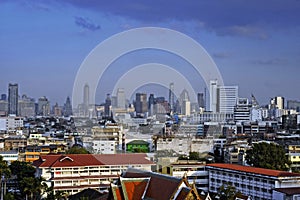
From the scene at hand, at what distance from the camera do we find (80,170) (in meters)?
22.2

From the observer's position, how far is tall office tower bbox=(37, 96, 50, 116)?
377ft

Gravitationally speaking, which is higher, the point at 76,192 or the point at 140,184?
the point at 140,184

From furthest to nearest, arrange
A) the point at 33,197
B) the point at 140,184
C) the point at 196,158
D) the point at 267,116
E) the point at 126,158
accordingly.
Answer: the point at 267,116 → the point at 196,158 → the point at 126,158 → the point at 33,197 → the point at 140,184

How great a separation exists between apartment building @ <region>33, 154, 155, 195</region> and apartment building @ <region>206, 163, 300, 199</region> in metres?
3.08

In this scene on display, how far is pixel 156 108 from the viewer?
6612cm

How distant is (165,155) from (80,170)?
987 centimetres

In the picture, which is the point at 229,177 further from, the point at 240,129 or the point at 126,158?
the point at 240,129

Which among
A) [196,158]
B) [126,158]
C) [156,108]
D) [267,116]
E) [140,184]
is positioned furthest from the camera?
[267,116]

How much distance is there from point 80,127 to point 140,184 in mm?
42853

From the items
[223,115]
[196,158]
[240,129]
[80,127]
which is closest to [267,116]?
[223,115]

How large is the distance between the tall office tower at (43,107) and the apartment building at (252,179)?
93.9m

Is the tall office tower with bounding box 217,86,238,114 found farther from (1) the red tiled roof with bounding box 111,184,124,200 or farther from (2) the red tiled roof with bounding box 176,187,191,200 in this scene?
(2) the red tiled roof with bounding box 176,187,191,200

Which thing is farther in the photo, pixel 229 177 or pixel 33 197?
pixel 229 177

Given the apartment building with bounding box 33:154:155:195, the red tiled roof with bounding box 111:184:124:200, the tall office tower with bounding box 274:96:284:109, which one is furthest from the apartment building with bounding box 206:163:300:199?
the tall office tower with bounding box 274:96:284:109
